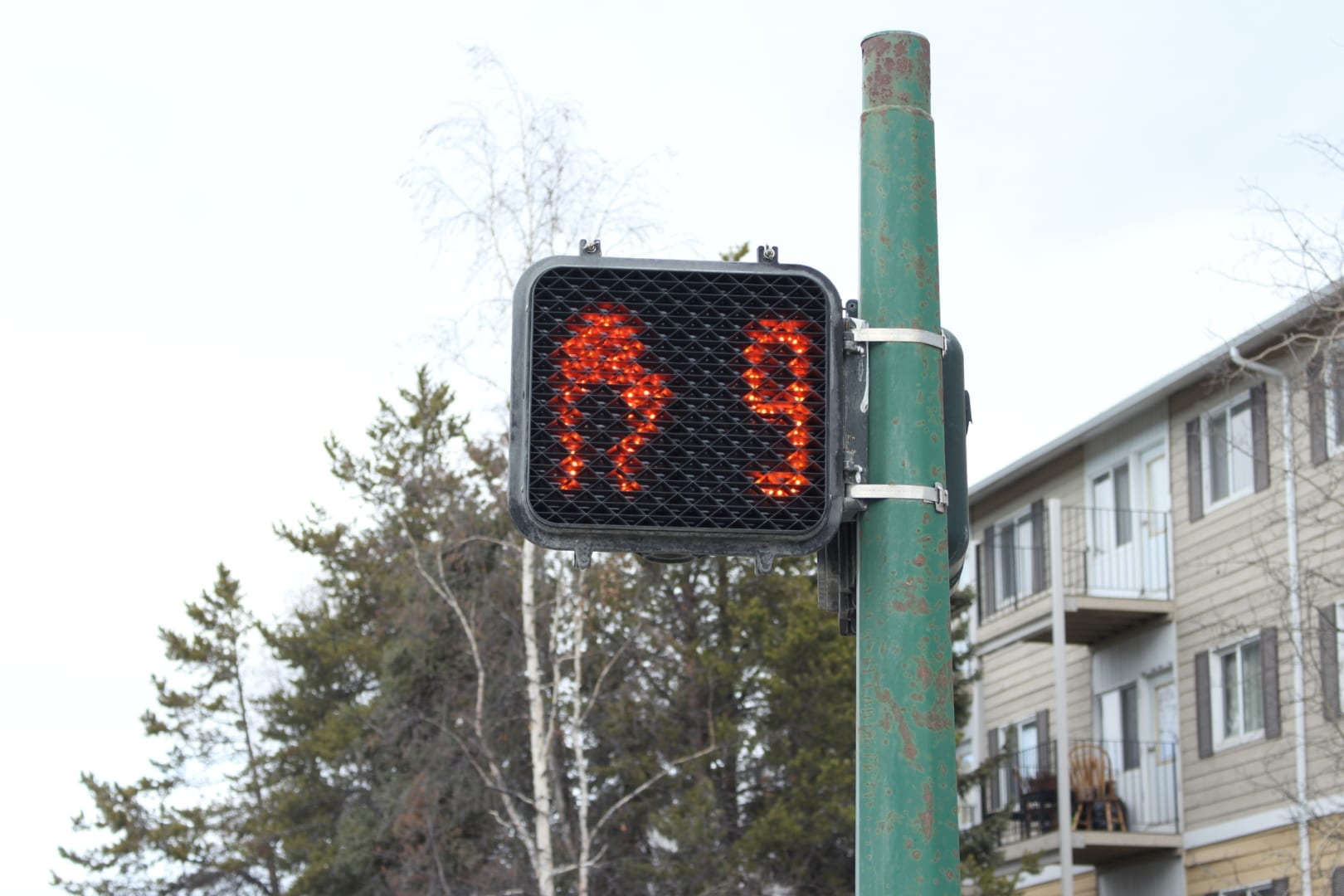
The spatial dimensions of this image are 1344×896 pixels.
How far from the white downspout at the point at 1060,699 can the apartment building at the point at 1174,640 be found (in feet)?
0.10

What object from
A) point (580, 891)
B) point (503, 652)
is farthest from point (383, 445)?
point (580, 891)

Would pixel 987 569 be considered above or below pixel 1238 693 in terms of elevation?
above

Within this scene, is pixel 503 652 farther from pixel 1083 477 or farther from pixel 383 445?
pixel 383 445

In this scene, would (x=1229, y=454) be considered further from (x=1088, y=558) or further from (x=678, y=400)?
(x=678, y=400)

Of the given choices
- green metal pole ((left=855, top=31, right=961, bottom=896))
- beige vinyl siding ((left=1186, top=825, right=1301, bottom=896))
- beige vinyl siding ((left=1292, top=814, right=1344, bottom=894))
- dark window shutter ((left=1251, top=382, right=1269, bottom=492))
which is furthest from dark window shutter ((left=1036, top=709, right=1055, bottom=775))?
green metal pole ((left=855, top=31, right=961, bottom=896))

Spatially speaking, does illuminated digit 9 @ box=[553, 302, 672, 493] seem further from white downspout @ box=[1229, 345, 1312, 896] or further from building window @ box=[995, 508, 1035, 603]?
building window @ box=[995, 508, 1035, 603]

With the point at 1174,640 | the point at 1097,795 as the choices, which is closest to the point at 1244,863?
the point at 1097,795

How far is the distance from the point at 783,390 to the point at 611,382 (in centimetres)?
31

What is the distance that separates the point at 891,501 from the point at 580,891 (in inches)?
745

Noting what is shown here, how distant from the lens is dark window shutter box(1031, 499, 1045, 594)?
2652 centimetres

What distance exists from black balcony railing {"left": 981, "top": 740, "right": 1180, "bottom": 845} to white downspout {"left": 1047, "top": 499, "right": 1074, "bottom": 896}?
0.48 m

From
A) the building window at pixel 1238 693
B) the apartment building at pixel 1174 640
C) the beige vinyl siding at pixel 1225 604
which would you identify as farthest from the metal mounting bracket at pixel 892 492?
the building window at pixel 1238 693

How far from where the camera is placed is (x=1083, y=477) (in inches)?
1051

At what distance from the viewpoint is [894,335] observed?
351cm
